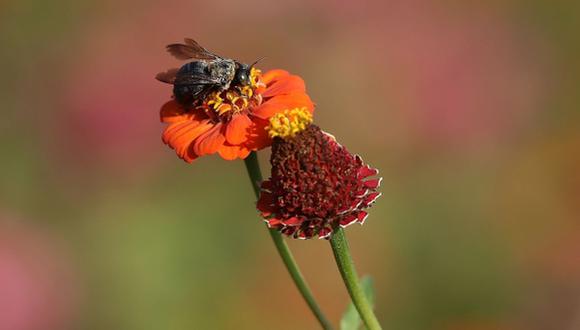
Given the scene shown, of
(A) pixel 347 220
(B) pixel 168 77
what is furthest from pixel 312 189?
(B) pixel 168 77

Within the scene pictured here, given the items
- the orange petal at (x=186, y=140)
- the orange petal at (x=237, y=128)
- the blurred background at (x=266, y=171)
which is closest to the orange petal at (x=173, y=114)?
the orange petal at (x=186, y=140)

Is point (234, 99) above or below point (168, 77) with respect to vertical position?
below

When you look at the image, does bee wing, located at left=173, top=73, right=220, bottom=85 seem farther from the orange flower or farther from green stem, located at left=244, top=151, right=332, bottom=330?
green stem, located at left=244, top=151, right=332, bottom=330

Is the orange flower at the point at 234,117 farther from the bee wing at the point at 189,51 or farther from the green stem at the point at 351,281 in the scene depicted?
the green stem at the point at 351,281

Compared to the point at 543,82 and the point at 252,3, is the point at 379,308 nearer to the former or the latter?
the point at 543,82

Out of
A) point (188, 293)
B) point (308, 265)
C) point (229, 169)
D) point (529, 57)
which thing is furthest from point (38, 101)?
point (529, 57)

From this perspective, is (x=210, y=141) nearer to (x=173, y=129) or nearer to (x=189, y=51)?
(x=173, y=129)

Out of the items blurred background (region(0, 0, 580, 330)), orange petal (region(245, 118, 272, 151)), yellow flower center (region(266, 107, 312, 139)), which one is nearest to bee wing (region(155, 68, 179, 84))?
orange petal (region(245, 118, 272, 151))
